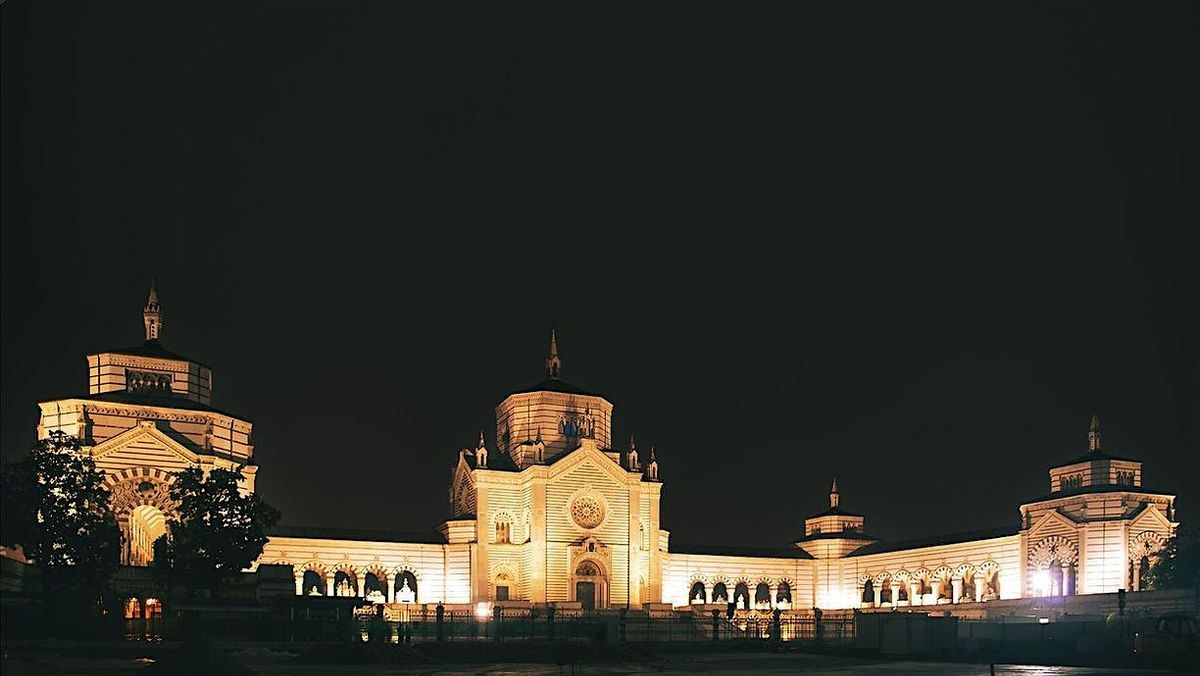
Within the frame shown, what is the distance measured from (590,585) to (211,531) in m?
30.8

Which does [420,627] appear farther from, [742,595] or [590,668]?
[742,595]

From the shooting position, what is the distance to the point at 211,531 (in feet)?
215

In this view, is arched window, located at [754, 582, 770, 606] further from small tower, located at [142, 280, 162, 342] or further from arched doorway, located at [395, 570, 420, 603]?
small tower, located at [142, 280, 162, 342]

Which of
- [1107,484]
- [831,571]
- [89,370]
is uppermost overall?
[89,370]

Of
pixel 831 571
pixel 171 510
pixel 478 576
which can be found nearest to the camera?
pixel 171 510

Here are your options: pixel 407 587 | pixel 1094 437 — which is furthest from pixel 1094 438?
pixel 407 587

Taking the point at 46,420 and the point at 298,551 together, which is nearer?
the point at 46,420

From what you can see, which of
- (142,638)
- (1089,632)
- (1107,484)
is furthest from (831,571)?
(142,638)

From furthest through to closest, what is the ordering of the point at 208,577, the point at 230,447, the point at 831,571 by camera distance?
1. the point at 831,571
2. the point at 230,447
3. the point at 208,577

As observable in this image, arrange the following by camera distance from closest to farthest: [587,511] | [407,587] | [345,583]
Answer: [345,583], [407,587], [587,511]

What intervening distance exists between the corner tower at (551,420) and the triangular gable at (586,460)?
1.11 m

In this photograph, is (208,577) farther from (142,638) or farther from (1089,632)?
(1089,632)

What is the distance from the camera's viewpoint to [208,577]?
6469cm

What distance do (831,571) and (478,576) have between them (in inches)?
1366
